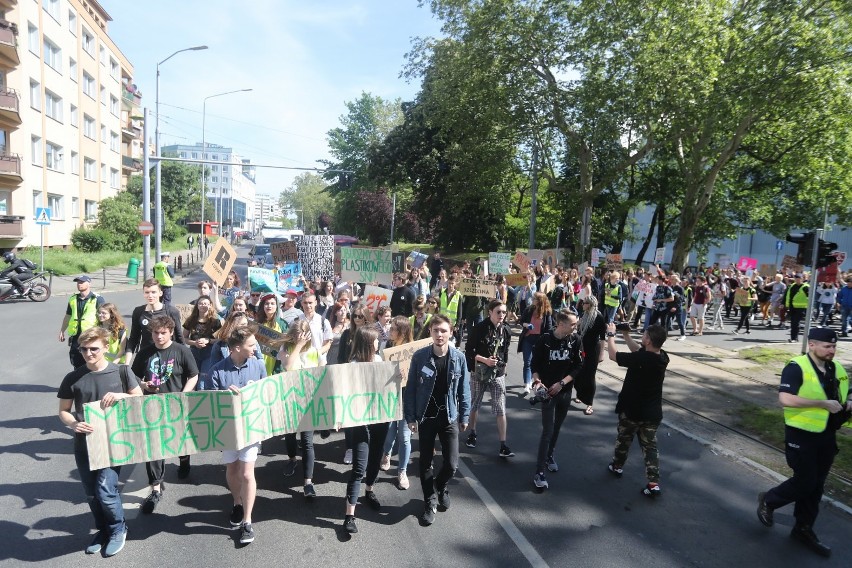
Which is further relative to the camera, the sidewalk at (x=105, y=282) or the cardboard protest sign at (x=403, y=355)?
the sidewalk at (x=105, y=282)

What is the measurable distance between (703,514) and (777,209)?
102 ft

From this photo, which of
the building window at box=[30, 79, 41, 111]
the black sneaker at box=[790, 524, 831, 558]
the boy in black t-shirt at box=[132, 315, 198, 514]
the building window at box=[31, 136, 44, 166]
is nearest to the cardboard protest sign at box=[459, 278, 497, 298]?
the black sneaker at box=[790, 524, 831, 558]

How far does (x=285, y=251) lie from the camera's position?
13602 mm

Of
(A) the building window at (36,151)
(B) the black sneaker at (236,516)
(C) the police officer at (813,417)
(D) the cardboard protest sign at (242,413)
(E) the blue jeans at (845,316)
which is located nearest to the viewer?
(D) the cardboard protest sign at (242,413)

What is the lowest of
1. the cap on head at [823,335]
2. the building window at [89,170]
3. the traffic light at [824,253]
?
the cap on head at [823,335]

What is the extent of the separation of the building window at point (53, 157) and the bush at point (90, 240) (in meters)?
3.86

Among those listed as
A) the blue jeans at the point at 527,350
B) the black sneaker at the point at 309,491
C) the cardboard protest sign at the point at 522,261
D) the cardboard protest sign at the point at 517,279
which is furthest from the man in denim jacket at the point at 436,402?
the cardboard protest sign at the point at 522,261

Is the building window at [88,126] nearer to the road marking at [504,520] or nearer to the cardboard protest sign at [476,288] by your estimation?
the cardboard protest sign at [476,288]

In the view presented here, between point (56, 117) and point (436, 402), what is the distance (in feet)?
121

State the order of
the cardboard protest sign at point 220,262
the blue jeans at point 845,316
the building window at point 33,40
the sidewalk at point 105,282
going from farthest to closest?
1. the building window at point 33,40
2. the sidewalk at point 105,282
3. the blue jeans at point 845,316
4. the cardboard protest sign at point 220,262

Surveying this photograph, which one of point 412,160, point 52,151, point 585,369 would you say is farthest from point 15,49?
point 585,369

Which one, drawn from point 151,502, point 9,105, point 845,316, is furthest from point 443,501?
point 9,105

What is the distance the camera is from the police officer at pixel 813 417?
452 centimetres

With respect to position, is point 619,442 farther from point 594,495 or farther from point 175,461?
point 175,461
